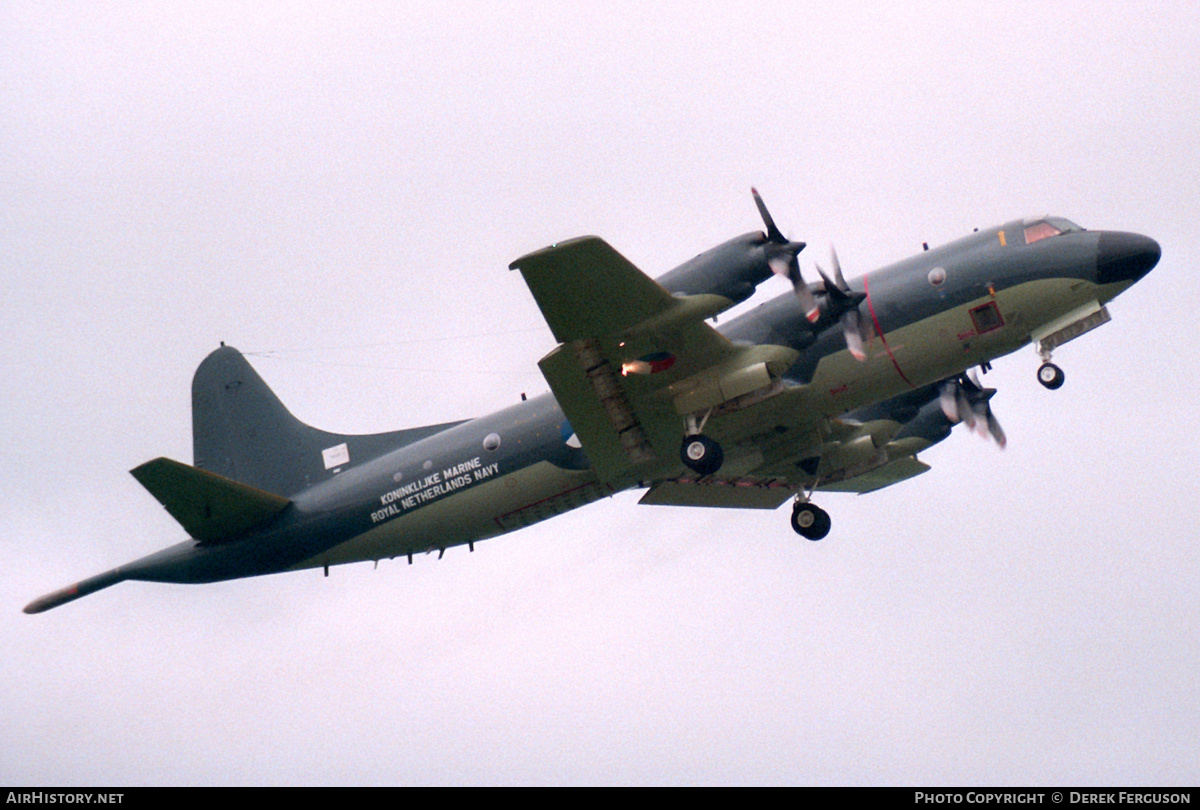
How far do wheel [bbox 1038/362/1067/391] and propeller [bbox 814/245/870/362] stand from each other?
348 centimetres

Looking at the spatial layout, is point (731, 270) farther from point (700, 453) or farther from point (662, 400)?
point (700, 453)

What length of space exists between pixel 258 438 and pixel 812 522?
12.6 m

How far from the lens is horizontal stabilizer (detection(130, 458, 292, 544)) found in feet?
82.0

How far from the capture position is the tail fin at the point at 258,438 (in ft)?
92.2

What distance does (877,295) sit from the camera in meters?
24.6

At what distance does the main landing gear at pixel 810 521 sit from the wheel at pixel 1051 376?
585 centimetres

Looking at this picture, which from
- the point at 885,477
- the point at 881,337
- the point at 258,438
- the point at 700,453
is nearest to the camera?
the point at 700,453

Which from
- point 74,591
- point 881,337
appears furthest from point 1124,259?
point 74,591

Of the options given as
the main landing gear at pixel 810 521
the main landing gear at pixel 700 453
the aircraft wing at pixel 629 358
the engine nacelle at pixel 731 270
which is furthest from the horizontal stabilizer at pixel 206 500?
the main landing gear at pixel 810 521

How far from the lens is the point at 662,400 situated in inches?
975

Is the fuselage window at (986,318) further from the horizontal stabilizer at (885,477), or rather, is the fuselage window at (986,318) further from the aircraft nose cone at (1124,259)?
the horizontal stabilizer at (885,477)

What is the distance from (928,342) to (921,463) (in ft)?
27.8
